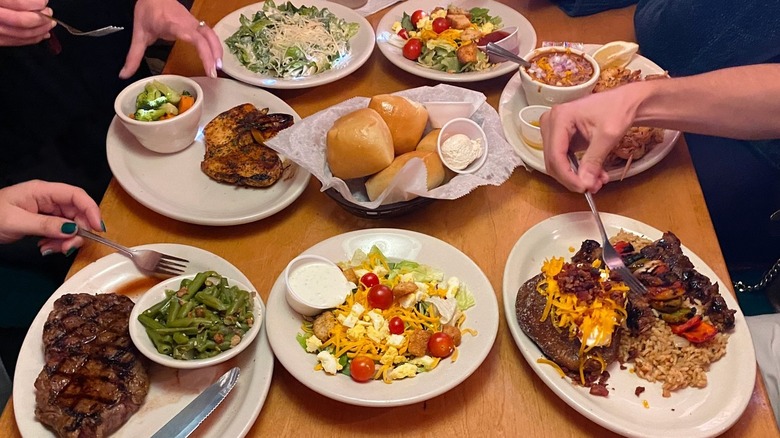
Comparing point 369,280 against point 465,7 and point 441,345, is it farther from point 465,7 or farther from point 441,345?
point 465,7

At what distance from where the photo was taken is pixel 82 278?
1.67 m

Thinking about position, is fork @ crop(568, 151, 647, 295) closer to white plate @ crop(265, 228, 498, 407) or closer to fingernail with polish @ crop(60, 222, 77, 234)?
white plate @ crop(265, 228, 498, 407)

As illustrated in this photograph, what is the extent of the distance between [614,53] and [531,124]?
0.56 m

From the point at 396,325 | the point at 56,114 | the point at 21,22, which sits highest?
the point at 21,22

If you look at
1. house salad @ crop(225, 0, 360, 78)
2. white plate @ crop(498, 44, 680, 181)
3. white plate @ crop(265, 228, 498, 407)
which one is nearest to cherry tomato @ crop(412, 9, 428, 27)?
house salad @ crop(225, 0, 360, 78)

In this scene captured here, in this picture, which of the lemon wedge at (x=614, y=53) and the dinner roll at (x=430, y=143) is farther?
the lemon wedge at (x=614, y=53)

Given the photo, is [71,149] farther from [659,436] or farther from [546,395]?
[659,436]

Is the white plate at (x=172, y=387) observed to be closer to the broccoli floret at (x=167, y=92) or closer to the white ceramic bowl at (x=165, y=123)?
the white ceramic bowl at (x=165, y=123)

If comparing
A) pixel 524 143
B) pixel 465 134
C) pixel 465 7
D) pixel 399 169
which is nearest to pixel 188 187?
pixel 399 169

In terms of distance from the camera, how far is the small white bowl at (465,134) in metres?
1.89

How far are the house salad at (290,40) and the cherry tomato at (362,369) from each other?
53.4 inches

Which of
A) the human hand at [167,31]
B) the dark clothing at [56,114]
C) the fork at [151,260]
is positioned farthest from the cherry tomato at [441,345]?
the dark clothing at [56,114]

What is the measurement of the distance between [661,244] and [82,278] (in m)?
1.65

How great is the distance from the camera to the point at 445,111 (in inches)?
78.9
